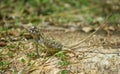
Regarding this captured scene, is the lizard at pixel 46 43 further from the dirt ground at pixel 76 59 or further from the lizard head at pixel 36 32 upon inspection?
the dirt ground at pixel 76 59

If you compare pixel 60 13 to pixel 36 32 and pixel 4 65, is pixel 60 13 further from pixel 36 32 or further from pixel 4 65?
pixel 4 65

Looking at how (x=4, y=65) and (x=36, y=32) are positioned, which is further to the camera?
(x=36, y=32)

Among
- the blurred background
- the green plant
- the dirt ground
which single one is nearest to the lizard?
the dirt ground

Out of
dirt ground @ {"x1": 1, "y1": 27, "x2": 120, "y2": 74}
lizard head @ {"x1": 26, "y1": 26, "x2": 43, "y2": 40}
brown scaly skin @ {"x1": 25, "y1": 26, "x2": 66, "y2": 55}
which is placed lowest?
dirt ground @ {"x1": 1, "y1": 27, "x2": 120, "y2": 74}

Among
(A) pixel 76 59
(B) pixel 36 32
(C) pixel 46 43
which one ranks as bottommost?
(A) pixel 76 59

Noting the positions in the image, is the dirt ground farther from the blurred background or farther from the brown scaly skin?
the blurred background

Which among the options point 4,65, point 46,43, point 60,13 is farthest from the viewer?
point 60,13

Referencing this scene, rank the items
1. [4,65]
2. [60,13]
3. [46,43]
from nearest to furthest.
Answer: [4,65]
[46,43]
[60,13]

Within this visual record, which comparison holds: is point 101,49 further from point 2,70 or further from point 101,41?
point 2,70

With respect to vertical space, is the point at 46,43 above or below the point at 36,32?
below

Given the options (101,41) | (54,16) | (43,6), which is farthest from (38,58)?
(43,6)

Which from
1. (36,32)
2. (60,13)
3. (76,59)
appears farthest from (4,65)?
(60,13)

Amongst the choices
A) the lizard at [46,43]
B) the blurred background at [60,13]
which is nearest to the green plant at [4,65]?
the lizard at [46,43]
